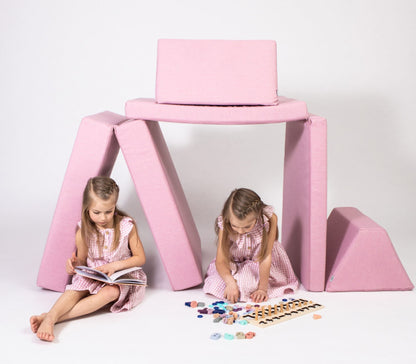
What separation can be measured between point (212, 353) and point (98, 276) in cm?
62

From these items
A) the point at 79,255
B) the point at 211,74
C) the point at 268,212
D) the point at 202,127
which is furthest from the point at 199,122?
the point at 202,127

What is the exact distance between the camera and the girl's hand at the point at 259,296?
2842 millimetres

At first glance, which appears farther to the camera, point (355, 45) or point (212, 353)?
point (355, 45)

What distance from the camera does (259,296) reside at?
9.35 feet

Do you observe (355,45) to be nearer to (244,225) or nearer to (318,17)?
(318,17)

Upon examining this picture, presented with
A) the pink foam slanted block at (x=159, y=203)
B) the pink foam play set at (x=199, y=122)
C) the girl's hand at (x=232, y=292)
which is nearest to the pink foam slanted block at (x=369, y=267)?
the pink foam play set at (x=199, y=122)

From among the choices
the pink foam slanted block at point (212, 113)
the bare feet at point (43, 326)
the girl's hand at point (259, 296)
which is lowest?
the bare feet at point (43, 326)

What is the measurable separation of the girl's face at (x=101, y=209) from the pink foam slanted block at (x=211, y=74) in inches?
19.3

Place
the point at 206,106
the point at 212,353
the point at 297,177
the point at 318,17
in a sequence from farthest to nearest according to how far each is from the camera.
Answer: the point at 318,17
the point at 297,177
the point at 206,106
the point at 212,353

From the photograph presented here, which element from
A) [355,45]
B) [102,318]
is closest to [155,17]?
[355,45]

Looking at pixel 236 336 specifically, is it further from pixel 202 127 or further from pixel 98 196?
pixel 202 127

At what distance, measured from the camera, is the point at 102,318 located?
8.70 feet

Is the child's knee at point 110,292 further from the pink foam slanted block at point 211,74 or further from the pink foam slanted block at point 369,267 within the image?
the pink foam slanted block at point 369,267

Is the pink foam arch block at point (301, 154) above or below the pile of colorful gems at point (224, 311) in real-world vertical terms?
above
